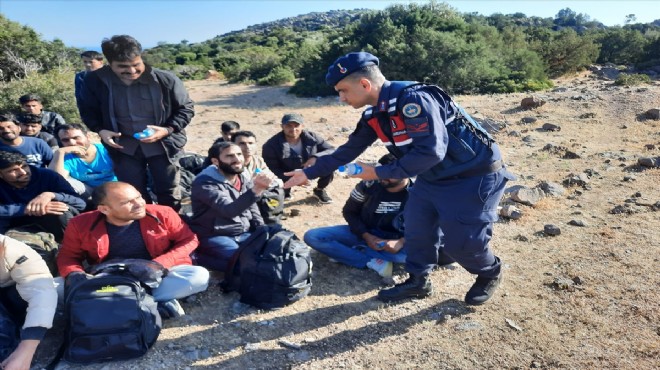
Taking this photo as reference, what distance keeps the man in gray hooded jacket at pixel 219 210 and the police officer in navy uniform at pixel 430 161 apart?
2.95 ft

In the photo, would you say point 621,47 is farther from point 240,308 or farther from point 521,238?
point 240,308

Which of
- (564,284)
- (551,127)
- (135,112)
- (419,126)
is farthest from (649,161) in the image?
(135,112)

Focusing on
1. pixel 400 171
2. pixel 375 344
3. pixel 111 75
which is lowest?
pixel 375 344

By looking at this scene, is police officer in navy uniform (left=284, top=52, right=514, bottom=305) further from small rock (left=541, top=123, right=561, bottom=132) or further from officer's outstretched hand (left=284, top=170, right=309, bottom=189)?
small rock (left=541, top=123, right=561, bottom=132)

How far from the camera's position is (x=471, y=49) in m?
13.9

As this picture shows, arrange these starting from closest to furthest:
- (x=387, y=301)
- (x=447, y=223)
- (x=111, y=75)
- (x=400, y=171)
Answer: (x=400, y=171)
(x=447, y=223)
(x=387, y=301)
(x=111, y=75)

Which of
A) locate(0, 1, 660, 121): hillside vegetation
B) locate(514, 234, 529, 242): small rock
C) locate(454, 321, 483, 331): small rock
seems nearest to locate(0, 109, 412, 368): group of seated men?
locate(454, 321, 483, 331): small rock

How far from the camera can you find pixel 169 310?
10.6ft

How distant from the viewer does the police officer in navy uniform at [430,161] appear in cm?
259

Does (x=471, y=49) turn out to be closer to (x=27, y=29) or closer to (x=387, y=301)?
(x=387, y=301)

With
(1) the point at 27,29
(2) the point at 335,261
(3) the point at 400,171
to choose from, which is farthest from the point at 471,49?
(1) the point at 27,29

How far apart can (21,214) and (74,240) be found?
794 millimetres

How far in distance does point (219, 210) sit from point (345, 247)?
3.73 ft

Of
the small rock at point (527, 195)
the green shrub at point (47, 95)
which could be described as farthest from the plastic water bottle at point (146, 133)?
the green shrub at point (47, 95)
